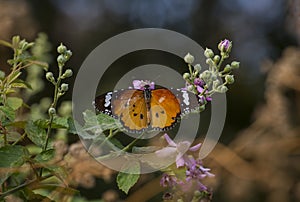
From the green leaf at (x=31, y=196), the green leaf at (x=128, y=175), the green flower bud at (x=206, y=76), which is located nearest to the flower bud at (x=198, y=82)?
the green flower bud at (x=206, y=76)

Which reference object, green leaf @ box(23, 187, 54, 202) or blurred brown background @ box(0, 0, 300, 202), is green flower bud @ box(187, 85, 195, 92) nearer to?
green leaf @ box(23, 187, 54, 202)

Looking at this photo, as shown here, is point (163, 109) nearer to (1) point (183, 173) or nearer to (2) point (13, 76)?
(1) point (183, 173)

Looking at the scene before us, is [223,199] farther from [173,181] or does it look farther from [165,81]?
[173,181]

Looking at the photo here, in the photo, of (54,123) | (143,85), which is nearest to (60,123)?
(54,123)

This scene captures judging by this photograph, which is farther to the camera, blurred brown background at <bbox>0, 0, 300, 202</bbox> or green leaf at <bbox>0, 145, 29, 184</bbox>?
blurred brown background at <bbox>0, 0, 300, 202</bbox>

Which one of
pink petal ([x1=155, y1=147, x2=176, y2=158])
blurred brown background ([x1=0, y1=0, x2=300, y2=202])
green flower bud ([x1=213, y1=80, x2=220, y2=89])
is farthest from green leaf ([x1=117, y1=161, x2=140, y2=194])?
blurred brown background ([x1=0, y1=0, x2=300, y2=202])

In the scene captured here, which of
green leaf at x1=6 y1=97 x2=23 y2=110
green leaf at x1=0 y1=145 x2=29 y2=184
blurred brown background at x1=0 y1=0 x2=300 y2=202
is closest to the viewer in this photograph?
green leaf at x1=0 y1=145 x2=29 y2=184

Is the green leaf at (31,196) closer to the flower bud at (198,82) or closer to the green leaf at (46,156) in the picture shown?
the green leaf at (46,156)

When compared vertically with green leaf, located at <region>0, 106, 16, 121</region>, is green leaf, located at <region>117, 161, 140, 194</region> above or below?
below
